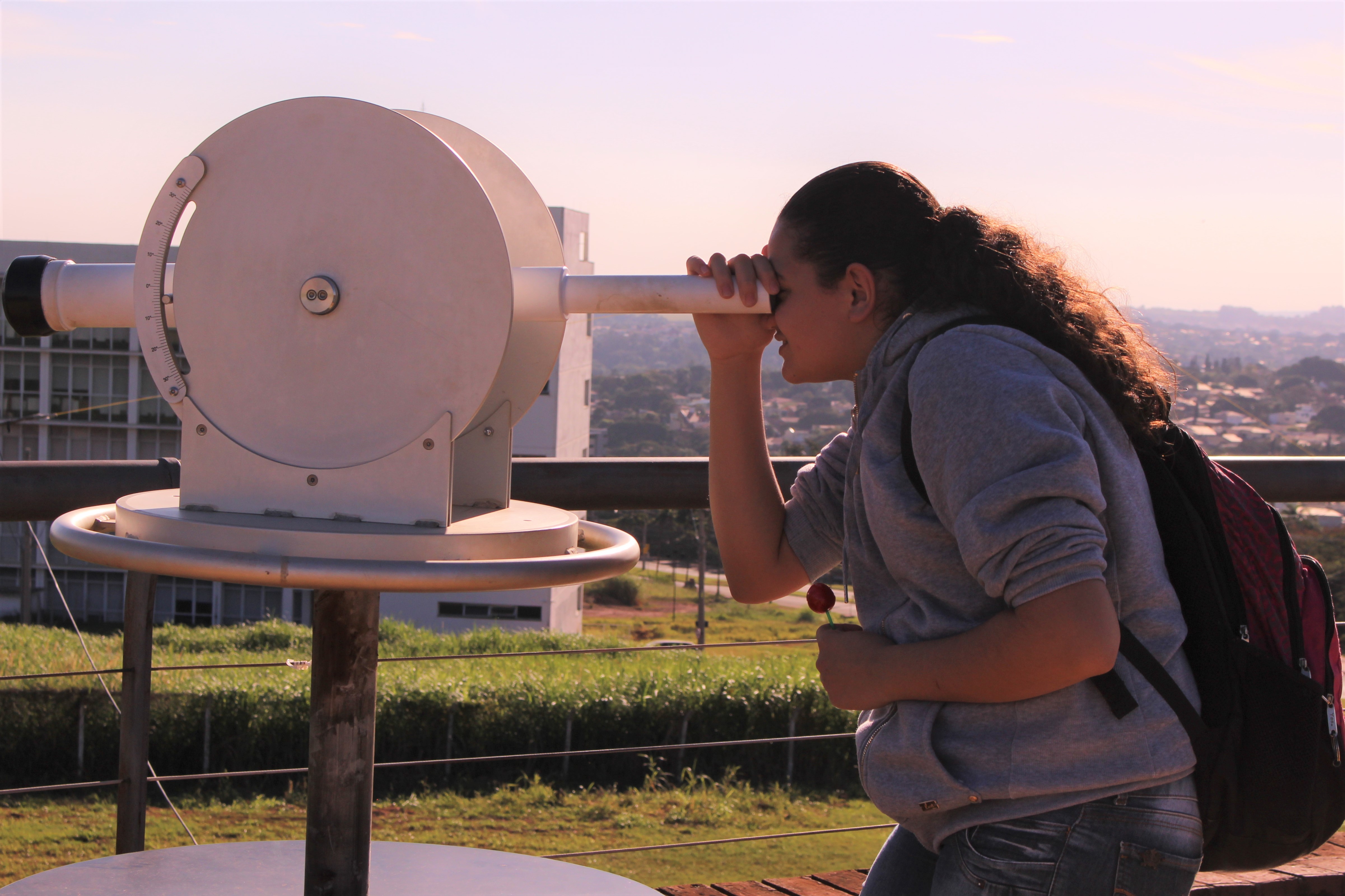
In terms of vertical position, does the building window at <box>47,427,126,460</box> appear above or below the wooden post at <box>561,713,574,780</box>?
below

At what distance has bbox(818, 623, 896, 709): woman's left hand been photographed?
1302mm

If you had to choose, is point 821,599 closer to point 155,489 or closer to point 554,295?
point 554,295

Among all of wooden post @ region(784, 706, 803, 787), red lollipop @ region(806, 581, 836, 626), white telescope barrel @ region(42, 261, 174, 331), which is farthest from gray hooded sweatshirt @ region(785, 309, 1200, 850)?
wooden post @ region(784, 706, 803, 787)

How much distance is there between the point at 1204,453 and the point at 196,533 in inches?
43.6

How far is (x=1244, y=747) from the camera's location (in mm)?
1265

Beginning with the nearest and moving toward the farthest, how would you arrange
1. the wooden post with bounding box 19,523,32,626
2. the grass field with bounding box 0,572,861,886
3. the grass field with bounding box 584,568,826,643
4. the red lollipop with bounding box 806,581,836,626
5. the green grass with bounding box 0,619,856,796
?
the red lollipop with bounding box 806,581,836,626, the grass field with bounding box 0,572,861,886, the green grass with bounding box 0,619,856,796, the wooden post with bounding box 19,523,32,626, the grass field with bounding box 584,568,826,643

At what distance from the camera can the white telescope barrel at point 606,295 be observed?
1521mm

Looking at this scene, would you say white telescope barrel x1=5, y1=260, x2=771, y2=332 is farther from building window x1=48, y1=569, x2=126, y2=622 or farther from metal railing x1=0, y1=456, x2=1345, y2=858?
building window x1=48, y1=569, x2=126, y2=622

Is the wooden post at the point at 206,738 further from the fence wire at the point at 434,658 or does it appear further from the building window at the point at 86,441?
the building window at the point at 86,441

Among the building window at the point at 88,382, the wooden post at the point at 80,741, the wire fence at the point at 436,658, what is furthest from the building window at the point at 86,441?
the wire fence at the point at 436,658

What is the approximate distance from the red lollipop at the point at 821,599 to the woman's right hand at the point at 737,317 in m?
0.33

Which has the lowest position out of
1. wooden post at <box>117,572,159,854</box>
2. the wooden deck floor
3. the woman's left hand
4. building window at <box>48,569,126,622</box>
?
building window at <box>48,569,126,622</box>

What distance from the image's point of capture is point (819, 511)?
1.70m

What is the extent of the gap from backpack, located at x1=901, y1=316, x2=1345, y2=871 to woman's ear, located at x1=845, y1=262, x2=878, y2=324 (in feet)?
0.39
